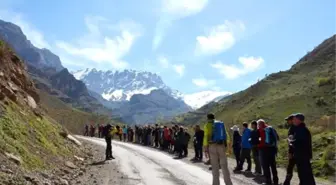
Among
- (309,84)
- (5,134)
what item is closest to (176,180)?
(5,134)

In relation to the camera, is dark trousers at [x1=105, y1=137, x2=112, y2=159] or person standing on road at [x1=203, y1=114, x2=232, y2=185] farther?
dark trousers at [x1=105, y1=137, x2=112, y2=159]

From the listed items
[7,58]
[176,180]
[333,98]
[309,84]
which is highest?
[309,84]

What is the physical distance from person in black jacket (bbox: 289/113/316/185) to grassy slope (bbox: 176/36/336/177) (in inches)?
309

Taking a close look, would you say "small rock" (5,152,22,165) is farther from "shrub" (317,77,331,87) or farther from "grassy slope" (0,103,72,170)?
"shrub" (317,77,331,87)

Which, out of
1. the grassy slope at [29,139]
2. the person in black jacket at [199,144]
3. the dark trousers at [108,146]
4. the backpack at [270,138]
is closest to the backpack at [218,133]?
the backpack at [270,138]

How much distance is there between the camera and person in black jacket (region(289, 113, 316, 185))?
35.2ft

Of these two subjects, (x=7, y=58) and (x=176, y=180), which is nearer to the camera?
(x=176, y=180)

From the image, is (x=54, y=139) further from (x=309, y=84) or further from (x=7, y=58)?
(x=309, y=84)

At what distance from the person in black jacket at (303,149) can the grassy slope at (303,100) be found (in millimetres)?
7854

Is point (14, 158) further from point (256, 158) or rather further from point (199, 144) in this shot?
point (199, 144)

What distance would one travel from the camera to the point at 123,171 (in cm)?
1711

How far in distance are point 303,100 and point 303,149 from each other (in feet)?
197

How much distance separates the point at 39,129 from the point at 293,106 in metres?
56.2

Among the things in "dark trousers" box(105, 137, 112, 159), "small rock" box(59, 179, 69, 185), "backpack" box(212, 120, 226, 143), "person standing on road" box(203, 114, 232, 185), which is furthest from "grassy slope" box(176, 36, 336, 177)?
"small rock" box(59, 179, 69, 185)
